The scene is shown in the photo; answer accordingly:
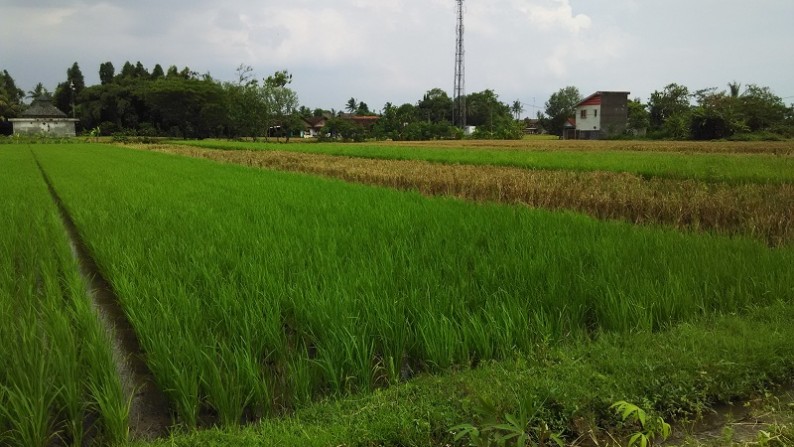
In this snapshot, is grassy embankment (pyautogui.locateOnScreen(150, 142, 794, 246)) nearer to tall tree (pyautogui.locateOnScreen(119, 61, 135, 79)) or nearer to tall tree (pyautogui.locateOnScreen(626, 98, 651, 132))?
tall tree (pyautogui.locateOnScreen(626, 98, 651, 132))

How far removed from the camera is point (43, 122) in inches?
2251

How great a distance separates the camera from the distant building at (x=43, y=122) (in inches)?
2199

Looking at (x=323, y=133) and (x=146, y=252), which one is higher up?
(x=323, y=133)

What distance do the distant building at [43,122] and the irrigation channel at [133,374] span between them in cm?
6194

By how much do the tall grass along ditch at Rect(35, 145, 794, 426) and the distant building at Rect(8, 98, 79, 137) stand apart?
203 feet

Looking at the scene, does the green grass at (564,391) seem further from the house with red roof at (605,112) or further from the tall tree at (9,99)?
the tall tree at (9,99)

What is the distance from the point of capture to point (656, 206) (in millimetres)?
6734

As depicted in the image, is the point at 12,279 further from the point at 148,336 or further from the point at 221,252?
the point at 148,336

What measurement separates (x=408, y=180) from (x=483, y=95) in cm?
7101

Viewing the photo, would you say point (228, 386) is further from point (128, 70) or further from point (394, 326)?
point (128, 70)

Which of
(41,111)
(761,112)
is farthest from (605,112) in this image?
(41,111)

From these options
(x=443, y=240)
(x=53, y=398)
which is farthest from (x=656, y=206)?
(x=53, y=398)

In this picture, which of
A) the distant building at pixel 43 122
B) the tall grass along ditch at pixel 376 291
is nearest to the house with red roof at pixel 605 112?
the tall grass along ditch at pixel 376 291

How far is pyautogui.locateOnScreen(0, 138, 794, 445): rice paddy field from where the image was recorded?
78.5 inches
